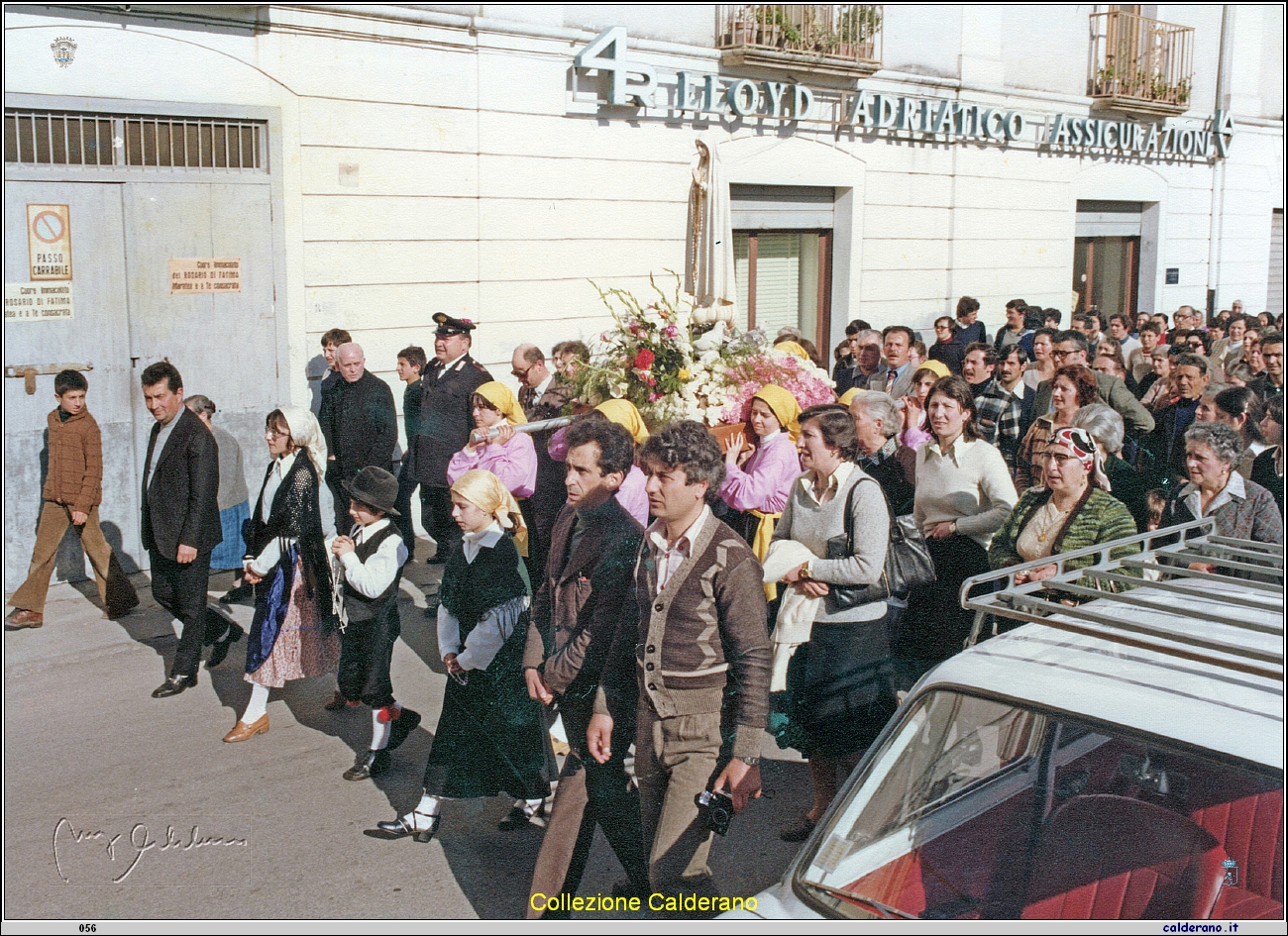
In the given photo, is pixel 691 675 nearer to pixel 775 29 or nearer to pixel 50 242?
pixel 50 242

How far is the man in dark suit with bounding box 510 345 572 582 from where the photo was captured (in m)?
6.97

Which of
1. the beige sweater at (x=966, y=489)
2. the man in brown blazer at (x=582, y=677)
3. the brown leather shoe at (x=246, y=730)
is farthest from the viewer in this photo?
the brown leather shoe at (x=246, y=730)

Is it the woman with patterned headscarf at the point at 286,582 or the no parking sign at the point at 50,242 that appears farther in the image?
the no parking sign at the point at 50,242

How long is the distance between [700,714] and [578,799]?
62 cm

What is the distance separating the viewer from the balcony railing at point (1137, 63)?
56.1ft

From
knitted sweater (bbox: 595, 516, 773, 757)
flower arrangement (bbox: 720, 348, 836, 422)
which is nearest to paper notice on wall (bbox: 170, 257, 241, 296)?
flower arrangement (bbox: 720, 348, 836, 422)

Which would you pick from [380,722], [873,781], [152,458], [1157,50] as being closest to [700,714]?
[873,781]

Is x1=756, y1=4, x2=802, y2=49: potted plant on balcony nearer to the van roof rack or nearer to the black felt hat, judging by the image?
the black felt hat

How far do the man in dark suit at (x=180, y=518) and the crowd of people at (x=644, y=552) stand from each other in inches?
0.6

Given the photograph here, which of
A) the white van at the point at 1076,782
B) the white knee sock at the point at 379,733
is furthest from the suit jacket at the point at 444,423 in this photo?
the white van at the point at 1076,782

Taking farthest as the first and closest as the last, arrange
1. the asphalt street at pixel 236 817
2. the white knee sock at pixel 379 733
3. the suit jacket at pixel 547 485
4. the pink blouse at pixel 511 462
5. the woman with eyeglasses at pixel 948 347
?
the woman with eyeglasses at pixel 948 347 < the suit jacket at pixel 547 485 < the pink blouse at pixel 511 462 < the white knee sock at pixel 379 733 < the asphalt street at pixel 236 817

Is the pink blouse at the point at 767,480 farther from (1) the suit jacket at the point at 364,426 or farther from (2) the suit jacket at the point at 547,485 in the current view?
(1) the suit jacket at the point at 364,426

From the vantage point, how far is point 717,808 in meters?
3.66

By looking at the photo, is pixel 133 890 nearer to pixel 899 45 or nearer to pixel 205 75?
pixel 205 75
